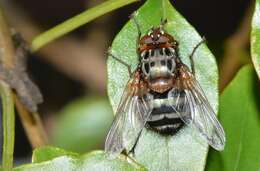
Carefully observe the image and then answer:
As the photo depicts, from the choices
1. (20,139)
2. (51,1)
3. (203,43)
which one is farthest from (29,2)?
(203,43)

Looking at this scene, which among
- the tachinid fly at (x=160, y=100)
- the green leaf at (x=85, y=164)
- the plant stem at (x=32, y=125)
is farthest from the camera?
the plant stem at (x=32, y=125)

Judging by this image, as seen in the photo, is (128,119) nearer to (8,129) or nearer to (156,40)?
(156,40)

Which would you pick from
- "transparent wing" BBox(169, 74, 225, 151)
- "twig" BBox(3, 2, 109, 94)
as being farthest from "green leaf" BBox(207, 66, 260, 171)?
"twig" BBox(3, 2, 109, 94)

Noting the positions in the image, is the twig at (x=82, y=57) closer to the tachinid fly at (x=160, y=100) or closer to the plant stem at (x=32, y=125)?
the plant stem at (x=32, y=125)

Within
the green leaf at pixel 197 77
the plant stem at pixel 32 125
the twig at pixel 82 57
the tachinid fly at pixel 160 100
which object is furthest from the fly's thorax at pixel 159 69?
the twig at pixel 82 57

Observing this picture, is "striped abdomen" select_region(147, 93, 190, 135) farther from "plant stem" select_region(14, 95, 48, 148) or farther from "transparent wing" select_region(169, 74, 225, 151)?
"plant stem" select_region(14, 95, 48, 148)

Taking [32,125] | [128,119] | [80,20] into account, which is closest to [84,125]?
[32,125]
